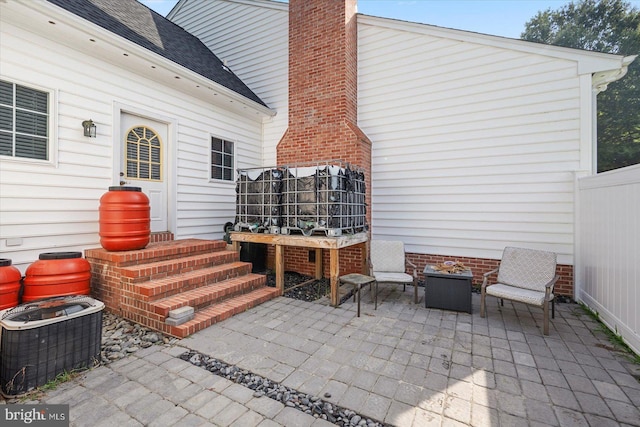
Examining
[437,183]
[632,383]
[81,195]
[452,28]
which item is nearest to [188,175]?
[81,195]

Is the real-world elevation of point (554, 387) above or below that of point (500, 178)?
below

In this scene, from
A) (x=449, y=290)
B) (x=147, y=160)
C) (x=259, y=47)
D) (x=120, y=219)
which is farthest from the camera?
(x=259, y=47)

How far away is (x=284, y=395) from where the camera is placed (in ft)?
7.07

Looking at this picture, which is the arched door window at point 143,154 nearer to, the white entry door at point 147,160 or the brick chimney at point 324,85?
the white entry door at point 147,160

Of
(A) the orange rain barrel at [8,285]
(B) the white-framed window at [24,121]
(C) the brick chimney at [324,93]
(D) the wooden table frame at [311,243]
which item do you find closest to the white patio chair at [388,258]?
(D) the wooden table frame at [311,243]

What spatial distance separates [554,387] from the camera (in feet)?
7.45

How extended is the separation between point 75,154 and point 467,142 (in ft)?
20.5

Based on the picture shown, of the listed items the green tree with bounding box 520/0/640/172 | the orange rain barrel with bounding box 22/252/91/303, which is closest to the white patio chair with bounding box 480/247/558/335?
the orange rain barrel with bounding box 22/252/91/303

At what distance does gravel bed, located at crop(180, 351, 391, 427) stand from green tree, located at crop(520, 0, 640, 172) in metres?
16.4

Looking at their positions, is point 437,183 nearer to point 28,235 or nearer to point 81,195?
point 81,195

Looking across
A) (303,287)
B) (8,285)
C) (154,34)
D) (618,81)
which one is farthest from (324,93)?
(618,81)

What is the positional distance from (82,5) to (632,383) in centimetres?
791

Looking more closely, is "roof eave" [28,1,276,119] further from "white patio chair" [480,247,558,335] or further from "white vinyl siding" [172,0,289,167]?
"white patio chair" [480,247,558,335]

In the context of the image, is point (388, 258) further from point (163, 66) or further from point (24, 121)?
point (24, 121)
